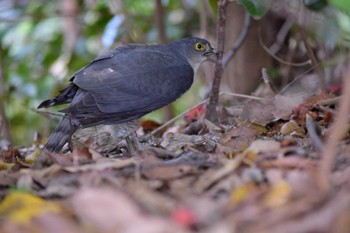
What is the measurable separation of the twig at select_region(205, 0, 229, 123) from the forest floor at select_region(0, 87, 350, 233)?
125cm

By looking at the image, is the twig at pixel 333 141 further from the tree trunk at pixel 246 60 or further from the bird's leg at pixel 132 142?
the tree trunk at pixel 246 60

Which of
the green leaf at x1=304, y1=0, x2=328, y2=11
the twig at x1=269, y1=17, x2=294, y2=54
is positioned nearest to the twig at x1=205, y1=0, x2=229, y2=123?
the green leaf at x1=304, y1=0, x2=328, y2=11

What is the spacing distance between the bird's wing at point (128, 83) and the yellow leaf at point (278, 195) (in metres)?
1.93

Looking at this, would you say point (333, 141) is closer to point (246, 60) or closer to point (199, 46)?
point (199, 46)

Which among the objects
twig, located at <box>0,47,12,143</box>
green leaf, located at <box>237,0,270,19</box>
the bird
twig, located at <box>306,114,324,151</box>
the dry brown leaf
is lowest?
twig, located at <box>0,47,12,143</box>

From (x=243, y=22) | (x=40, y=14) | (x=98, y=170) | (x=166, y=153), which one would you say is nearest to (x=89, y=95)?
(x=166, y=153)

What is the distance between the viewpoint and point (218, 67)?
4.59 m

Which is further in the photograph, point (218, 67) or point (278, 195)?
point (218, 67)

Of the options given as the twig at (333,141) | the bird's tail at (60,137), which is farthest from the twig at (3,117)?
the twig at (333,141)

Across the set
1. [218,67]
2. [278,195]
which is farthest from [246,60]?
[278,195]

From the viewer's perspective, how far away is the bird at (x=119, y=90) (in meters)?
3.98

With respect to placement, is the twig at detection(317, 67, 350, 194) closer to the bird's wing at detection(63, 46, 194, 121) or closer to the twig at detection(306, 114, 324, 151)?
the twig at detection(306, 114, 324, 151)

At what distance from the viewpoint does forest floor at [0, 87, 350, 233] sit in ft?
6.57

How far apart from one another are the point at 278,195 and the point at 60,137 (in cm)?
216
